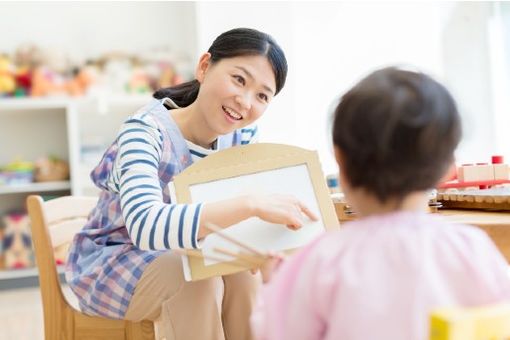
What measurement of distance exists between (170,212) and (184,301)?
0.21 meters

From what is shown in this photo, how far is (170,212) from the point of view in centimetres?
98

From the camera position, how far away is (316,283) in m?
0.61

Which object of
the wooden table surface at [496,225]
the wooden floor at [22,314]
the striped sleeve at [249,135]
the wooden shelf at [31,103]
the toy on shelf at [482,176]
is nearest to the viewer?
the wooden table surface at [496,225]

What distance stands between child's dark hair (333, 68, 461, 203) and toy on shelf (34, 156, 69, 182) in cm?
298

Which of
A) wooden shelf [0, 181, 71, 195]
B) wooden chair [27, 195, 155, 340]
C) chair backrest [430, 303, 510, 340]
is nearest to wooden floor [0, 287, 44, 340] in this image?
wooden shelf [0, 181, 71, 195]

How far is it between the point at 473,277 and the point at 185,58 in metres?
3.19

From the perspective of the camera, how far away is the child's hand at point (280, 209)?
925mm

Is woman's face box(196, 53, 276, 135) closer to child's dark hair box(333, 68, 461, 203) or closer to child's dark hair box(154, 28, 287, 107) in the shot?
child's dark hair box(154, 28, 287, 107)

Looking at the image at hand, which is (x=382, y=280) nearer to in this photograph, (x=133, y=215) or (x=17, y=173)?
(x=133, y=215)

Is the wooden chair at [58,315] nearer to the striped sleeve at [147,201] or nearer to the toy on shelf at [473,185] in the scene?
the striped sleeve at [147,201]

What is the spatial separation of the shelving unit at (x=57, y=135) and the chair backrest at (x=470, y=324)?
3.02 meters

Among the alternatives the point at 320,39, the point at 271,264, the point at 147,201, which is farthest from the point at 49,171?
the point at 271,264

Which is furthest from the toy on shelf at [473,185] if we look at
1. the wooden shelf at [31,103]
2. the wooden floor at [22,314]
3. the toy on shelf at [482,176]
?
the wooden shelf at [31,103]

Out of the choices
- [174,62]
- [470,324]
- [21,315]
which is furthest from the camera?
[174,62]
